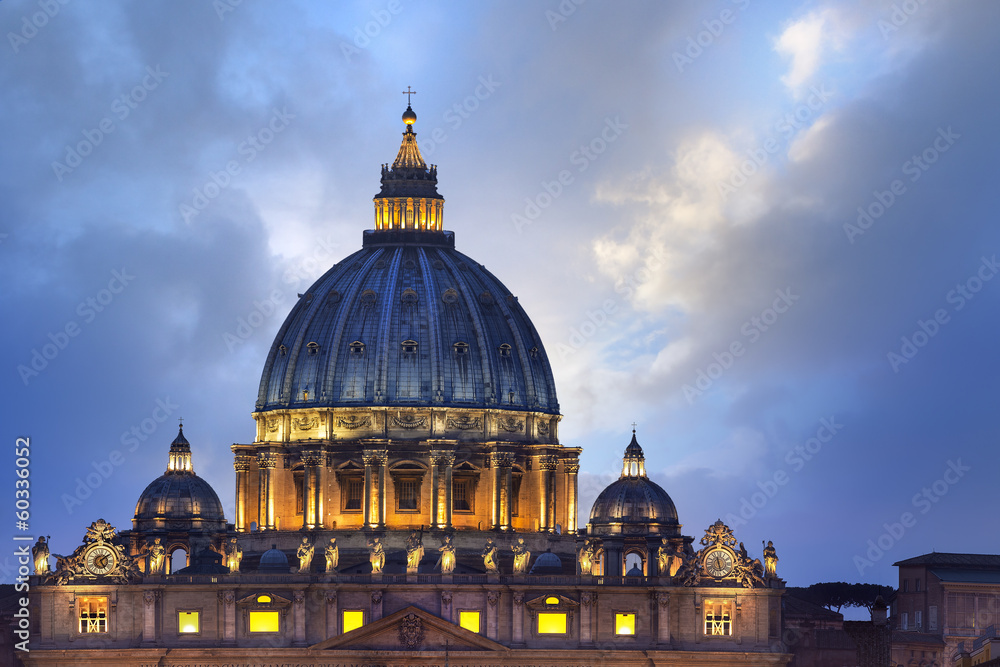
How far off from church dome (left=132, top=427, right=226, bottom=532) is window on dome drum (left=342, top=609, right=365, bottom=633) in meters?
22.9

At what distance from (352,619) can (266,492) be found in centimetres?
2372

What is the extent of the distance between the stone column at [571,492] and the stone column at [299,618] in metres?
30.6

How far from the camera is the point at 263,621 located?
162m

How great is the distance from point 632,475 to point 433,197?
1017 inches

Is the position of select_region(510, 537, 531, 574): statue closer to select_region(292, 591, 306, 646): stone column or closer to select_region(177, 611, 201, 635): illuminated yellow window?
select_region(292, 591, 306, 646): stone column

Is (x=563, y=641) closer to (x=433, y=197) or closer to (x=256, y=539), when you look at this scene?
(x=256, y=539)

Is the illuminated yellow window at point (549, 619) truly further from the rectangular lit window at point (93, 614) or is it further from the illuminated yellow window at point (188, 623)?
the rectangular lit window at point (93, 614)

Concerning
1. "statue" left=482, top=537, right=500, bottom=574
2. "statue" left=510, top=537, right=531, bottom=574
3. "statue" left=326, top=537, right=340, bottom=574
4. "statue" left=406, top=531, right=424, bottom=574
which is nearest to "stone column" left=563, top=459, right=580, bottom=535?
"statue" left=406, top=531, right=424, bottom=574

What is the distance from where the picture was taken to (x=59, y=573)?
162 meters

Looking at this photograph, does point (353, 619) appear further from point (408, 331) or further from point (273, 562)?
point (408, 331)

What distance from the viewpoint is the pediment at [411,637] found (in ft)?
526

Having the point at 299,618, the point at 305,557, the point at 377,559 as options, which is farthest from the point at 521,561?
the point at 299,618

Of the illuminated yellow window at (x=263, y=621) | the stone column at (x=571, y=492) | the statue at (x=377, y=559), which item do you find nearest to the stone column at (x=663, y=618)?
the statue at (x=377, y=559)

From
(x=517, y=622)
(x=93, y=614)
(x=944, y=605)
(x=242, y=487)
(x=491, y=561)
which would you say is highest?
(x=242, y=487)
